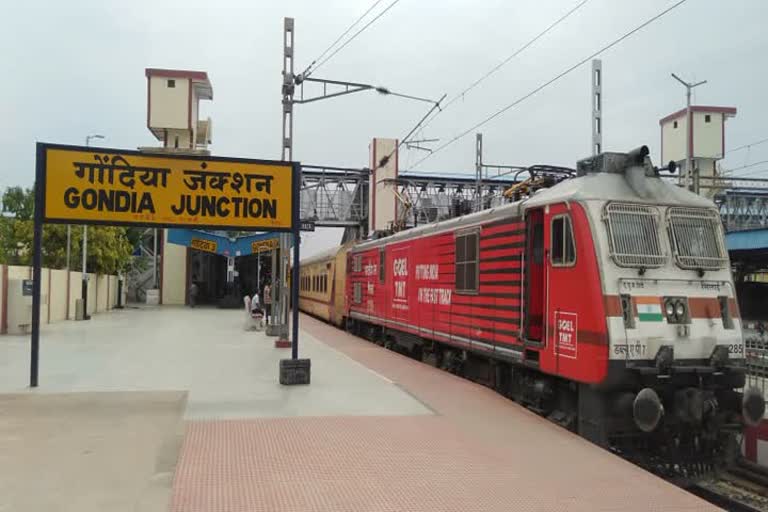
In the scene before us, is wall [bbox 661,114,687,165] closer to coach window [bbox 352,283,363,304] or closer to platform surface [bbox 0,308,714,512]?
coach window [bbox 352,283,363,304]

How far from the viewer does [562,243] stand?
7.88m

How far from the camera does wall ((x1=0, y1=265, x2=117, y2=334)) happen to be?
18.9m

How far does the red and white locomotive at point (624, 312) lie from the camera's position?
23.2ft

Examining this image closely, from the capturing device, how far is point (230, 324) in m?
25.2

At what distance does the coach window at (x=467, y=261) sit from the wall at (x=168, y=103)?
110 feet

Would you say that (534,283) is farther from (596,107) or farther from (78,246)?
(78,246)

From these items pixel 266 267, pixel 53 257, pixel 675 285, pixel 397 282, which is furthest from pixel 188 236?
pixel 675 285

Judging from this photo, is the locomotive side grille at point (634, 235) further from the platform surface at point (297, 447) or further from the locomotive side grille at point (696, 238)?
the platform surface at point (297, 447)

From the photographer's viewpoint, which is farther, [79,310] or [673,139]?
[673,139]

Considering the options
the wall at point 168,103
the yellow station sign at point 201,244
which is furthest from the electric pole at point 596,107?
the wall at point 168,103

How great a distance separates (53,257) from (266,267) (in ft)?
62.6

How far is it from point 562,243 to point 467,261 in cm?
304

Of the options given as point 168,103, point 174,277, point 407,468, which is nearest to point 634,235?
point 407,468

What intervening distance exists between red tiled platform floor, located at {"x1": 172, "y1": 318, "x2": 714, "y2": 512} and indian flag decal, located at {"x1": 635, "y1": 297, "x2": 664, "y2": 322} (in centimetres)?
153
